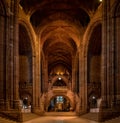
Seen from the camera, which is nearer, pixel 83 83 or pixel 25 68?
pixel 25 68

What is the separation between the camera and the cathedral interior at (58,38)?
2447 cm

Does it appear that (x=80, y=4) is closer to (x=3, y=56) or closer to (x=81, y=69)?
(x=81, y=69)

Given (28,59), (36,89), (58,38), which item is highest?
(58,38)

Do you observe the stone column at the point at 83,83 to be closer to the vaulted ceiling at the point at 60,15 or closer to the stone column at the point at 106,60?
the vaulted ceiling at the point at 60,15

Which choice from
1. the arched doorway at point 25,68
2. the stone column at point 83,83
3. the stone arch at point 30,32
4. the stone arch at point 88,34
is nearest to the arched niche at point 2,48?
the stone arch at point 30,32

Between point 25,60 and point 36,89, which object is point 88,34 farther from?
point 36,89

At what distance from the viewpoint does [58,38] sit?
50.0 metres

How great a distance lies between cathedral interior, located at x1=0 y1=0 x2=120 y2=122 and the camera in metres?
24.5

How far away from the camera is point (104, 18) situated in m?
25.8

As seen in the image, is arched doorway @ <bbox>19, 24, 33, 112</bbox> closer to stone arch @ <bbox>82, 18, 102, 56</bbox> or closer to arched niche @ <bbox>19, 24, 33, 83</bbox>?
arched niche @ <bbox>19, 24, 33, 83</bbox>

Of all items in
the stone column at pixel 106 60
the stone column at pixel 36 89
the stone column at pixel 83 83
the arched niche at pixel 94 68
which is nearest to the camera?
the stone column at pixel 106 60

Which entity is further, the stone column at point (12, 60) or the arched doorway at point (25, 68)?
the arched doorway at point (25, 68)

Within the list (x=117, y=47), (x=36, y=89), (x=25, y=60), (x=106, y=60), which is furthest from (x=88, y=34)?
(x=117, y=47)

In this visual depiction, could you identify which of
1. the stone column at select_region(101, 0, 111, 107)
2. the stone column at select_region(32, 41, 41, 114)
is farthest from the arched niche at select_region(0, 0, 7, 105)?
the stone column at select_region(32, 41, 41, 114)
